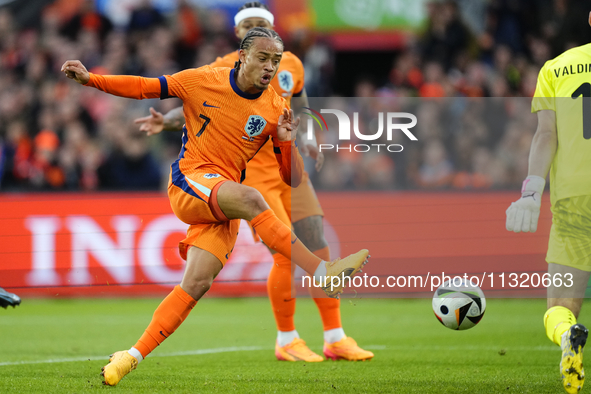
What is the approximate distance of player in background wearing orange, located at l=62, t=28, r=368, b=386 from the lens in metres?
4.45

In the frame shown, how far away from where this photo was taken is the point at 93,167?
38.5 ft

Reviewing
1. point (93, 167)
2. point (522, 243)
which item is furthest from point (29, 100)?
point (522, 243)

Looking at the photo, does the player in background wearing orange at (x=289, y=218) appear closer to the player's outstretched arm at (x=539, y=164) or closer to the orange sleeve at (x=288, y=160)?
the orange sleeve at (x=288, y=160)

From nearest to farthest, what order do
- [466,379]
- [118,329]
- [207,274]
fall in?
[207,274] → [466,379] → [118,329]

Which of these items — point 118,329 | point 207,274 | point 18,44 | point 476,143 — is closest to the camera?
point 207,274

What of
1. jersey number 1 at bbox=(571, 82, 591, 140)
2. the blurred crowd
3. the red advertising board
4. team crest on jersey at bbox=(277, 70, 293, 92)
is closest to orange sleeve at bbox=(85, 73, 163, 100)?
team crest on jersey at bbox=(277, 70, 293, 92)

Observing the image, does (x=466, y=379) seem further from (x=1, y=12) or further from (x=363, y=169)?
(x=1, y=12)

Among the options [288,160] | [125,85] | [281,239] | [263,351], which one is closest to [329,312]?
[263,351]

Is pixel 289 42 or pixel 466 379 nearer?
pixel 466 379

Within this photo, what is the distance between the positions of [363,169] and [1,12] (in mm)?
8878

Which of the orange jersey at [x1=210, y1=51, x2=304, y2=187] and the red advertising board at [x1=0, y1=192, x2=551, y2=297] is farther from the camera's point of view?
the red advertising board at [x1=0, y1=192, x2=551, y2=297]

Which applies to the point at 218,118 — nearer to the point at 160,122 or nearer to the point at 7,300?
the point at 160,122

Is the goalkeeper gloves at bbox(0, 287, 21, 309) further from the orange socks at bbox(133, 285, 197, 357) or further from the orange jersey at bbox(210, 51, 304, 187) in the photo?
the orange jersey at bbox(210, 51, 304, 187)

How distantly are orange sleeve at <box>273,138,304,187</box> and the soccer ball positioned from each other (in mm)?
1323
